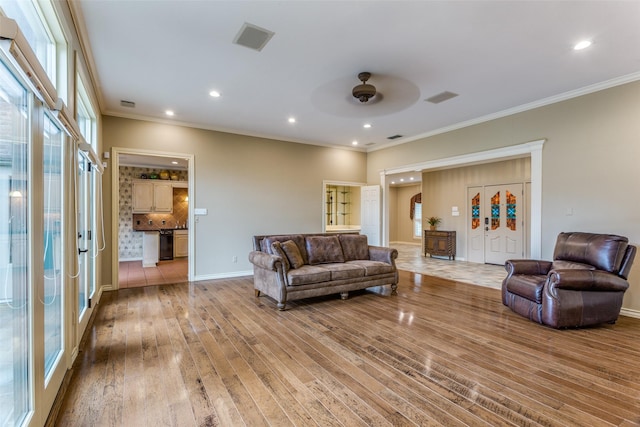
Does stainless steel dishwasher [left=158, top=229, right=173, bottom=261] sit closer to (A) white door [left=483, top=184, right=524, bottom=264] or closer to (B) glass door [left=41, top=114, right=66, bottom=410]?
(B) glass door [left=41, top=114, right=66, bottom=410]

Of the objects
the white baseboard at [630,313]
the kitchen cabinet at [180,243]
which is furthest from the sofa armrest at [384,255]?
the kitchen cabinet at [180,243]

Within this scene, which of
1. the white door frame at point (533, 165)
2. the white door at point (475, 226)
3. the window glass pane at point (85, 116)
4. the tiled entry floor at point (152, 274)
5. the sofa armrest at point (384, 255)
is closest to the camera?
the window glass pane at point (85, 116)

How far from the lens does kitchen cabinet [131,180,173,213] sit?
791 centimetres

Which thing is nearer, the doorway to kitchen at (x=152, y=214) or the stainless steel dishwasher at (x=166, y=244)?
the doorway to kitchen at (x=152, y=214)

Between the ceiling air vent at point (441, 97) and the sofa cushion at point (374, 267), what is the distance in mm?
2541

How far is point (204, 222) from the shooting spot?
567cm

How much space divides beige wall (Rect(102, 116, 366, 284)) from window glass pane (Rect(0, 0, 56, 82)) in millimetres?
2989

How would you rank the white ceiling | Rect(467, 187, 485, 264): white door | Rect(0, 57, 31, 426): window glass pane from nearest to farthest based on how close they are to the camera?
1. Rect(0, 57, 31, 426): window glass pane
2. the white ceiling
3. Rect(467, 187, 485, 264): white door

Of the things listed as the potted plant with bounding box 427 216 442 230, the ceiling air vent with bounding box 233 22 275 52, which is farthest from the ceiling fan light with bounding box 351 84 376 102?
the potted plant with bounding box 427 216 442 230

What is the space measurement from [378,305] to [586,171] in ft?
10.8

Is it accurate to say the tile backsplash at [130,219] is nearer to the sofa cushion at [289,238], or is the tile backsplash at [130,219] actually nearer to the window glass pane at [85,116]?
the window glass pane at [85,116]

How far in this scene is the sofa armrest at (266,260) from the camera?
3.88m

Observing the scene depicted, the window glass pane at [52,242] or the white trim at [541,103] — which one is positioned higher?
the white trim at [541,103]

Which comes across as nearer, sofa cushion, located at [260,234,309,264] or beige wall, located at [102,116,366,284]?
sofa cushion, located at [260,234,309,264]
